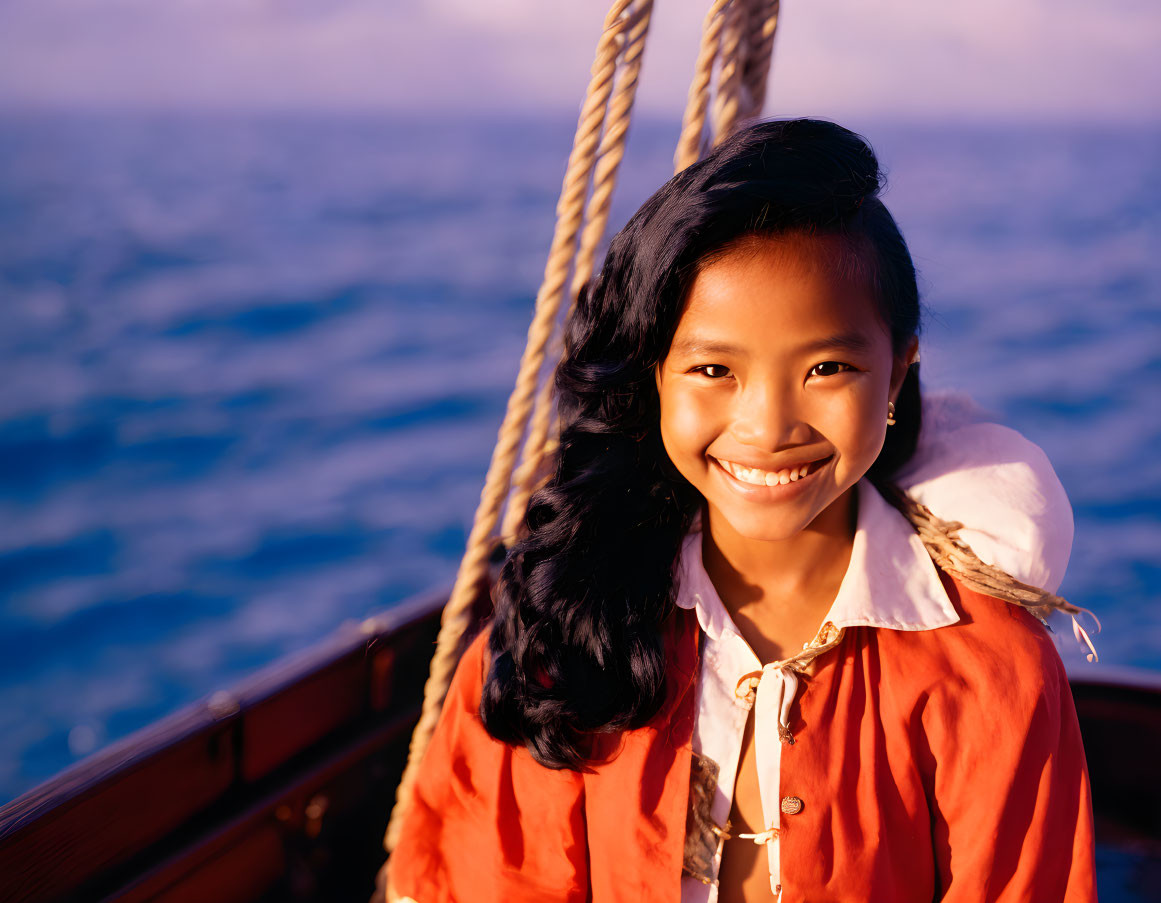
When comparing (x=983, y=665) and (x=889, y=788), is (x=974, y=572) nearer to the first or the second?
(x=983, y=665)

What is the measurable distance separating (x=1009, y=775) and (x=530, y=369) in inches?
22.6

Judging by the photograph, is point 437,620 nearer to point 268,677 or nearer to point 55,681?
point 268,677

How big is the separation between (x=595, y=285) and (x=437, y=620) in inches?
26.2

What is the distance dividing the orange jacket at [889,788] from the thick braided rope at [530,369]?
0.53 feet

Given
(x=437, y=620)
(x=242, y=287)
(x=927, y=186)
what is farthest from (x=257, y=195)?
(x=437, y=620)

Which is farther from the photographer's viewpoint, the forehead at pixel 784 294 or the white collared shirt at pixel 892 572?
the white collared shirt at pixel 892 572

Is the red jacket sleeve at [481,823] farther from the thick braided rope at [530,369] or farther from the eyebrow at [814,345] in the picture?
the eyebrow at [814,345]

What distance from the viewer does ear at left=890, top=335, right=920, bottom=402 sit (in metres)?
0.99

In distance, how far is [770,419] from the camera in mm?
894

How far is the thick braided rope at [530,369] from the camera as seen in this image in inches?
41.8

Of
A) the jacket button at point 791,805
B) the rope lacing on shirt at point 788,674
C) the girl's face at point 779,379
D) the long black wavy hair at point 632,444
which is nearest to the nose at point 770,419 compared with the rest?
the girl's face at point 779,379

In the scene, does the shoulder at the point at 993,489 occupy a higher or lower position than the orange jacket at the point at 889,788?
higher

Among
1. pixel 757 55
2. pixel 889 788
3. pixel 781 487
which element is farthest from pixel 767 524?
pixel 757 55

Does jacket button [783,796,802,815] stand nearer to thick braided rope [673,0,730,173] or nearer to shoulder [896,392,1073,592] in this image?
shoulder [896,392,1073,592]
